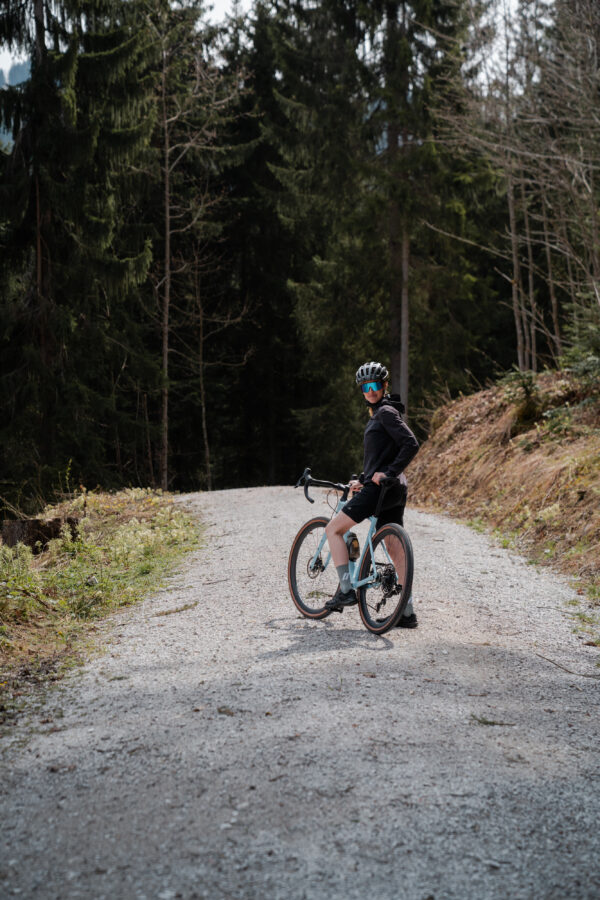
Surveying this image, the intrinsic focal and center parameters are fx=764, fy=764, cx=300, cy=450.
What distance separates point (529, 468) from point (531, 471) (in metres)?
0.15

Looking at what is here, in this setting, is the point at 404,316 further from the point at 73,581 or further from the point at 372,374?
the point at 372,374

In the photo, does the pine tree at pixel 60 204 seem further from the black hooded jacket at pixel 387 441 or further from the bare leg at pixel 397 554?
the bare leg at pixel 397 554

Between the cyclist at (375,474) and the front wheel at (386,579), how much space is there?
0.17 metres

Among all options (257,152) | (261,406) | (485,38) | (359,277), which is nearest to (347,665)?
(485,38)

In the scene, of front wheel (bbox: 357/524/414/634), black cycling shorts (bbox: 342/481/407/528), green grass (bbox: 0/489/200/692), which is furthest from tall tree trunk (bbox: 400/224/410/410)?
front wheel (bbox: 357/524/414/634)

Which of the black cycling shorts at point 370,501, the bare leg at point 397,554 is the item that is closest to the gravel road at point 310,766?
the bare leg at point 397,554

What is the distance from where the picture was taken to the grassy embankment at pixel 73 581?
16.8 ft

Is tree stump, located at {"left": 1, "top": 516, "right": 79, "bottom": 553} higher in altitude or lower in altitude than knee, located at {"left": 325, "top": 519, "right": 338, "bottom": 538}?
lower

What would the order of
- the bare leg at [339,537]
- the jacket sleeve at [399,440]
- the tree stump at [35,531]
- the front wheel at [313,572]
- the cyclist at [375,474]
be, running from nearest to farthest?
the jacket sleeve at [399,440]
the cyclist at [375,474]
the bare leg at [339,537]
the front wheel at [313,572]
the tree stump at [35,531]

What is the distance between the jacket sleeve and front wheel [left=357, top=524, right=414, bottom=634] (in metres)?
0.42

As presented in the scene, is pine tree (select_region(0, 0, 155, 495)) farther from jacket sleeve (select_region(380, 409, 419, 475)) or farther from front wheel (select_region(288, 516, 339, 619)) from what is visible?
jacket sleeve (select_region(380, 409, 419, 475))

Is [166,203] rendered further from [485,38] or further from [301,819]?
[301,819]

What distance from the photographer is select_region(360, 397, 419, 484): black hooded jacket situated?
542 centimetres

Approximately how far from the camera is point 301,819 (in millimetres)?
2836
